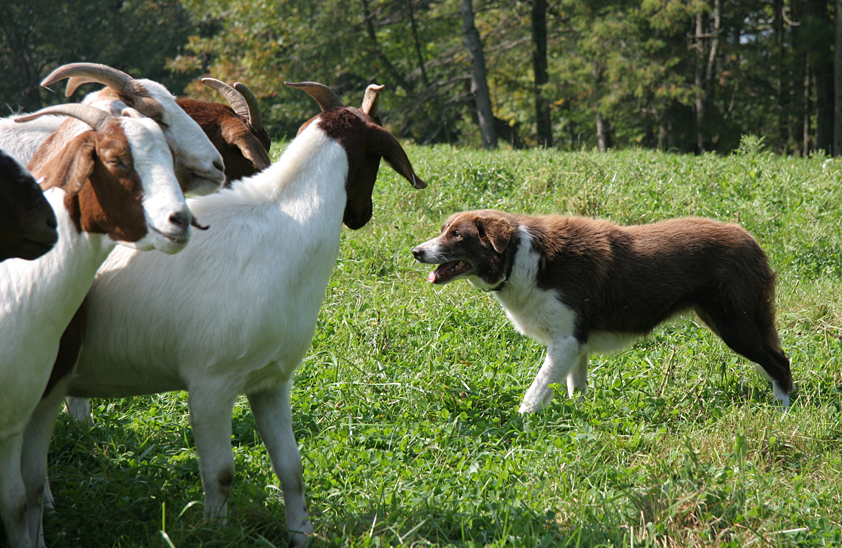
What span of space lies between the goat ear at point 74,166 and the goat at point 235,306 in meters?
0.61

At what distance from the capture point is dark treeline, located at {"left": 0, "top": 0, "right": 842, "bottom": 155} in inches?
799

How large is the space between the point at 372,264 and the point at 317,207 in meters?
4.26

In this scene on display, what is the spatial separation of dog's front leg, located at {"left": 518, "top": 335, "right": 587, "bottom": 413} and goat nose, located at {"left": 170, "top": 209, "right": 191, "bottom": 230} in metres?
3.02

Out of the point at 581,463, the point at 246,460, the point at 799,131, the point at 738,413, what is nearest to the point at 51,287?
the point at 246,460

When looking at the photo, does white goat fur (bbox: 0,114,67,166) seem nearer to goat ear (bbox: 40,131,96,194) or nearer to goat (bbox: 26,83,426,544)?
goat (bbox: 26,83,426,544)

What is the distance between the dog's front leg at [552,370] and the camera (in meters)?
4.92

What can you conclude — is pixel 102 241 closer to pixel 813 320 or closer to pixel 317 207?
pixel 317 207

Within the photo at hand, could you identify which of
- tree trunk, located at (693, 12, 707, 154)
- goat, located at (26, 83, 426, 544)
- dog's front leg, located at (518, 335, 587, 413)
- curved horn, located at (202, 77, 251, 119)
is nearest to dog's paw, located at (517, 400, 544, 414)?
dog's front leg, located at (518, 335, 587, 413)

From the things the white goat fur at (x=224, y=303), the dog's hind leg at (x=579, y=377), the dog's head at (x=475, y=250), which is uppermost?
the white goat fur at (x=224, y=303)

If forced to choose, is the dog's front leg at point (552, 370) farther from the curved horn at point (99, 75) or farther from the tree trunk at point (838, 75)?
the tree trunk at point (838, 75)

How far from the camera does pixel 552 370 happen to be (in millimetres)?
4984

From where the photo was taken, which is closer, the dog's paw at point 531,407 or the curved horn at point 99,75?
the curved horn at point 99,75

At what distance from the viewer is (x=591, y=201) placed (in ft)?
27.9

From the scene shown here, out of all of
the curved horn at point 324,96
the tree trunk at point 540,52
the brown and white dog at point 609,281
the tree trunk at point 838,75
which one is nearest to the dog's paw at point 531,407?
the brown and white dog at point 609,281
